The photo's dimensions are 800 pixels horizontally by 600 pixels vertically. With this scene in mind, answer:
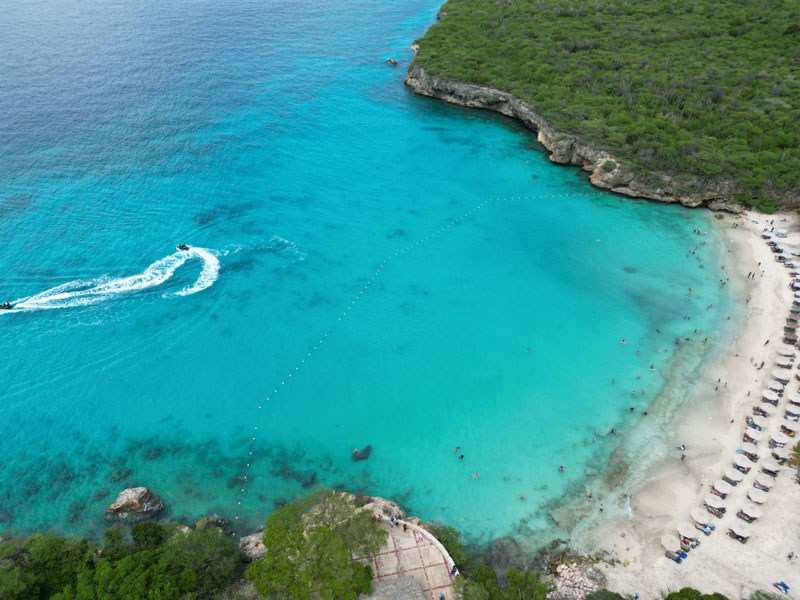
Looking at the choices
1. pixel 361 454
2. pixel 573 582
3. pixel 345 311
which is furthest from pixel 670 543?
pixel 345 311

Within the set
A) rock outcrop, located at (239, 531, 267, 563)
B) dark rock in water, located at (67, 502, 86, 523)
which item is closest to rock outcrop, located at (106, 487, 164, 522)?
dark rock in water, located at (67, 502, 86, 523)

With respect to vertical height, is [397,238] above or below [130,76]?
below

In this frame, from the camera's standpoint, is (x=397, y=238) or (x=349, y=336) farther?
(x=397, y=238)

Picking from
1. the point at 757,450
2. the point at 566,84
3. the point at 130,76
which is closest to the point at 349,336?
the point at 757,450

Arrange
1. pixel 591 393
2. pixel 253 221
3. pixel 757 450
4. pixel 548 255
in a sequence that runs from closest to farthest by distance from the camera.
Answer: pixel 757 450
pixel 591 393
pixel 548 255
pixel 253 221

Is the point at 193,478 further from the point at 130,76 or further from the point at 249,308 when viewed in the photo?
the point at 130,76

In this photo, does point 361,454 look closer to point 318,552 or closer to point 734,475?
point 318,552
